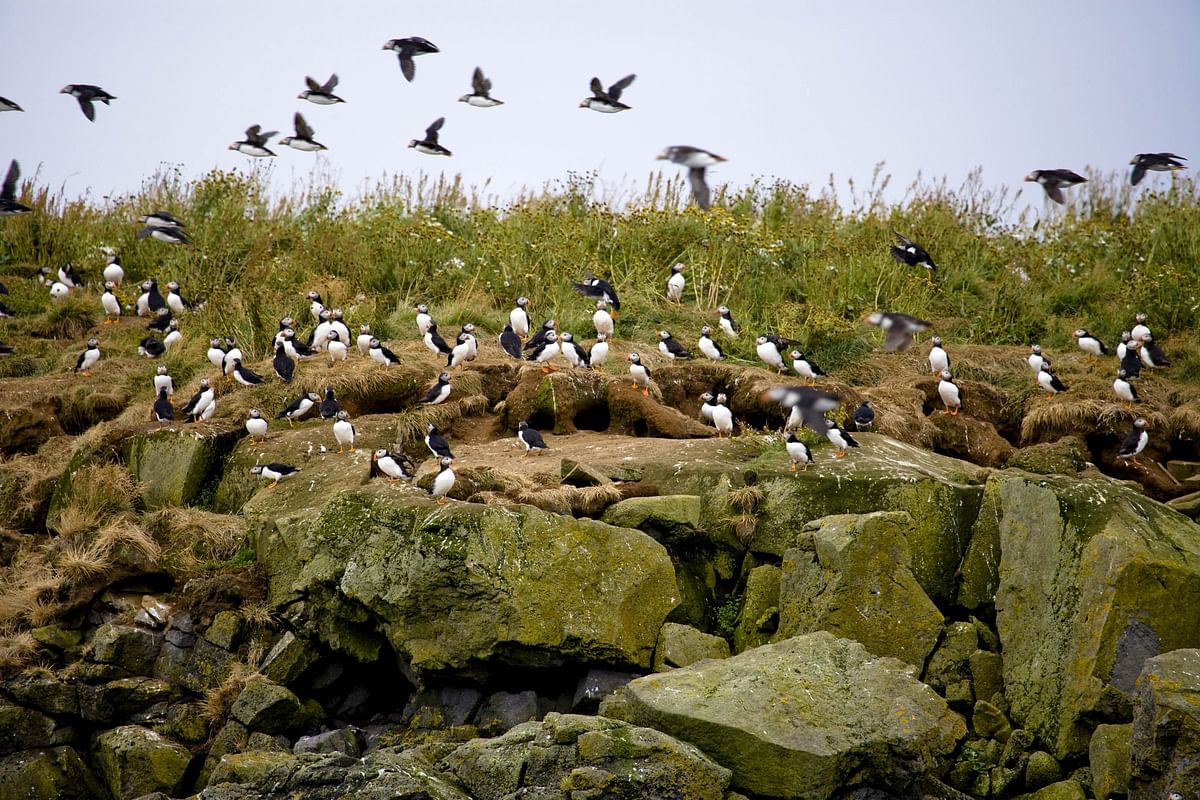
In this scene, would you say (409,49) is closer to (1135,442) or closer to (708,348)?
(708,348)

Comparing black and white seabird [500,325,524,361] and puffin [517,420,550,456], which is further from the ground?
black and white seabird [500,325,524,361]

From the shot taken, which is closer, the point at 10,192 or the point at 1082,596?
the point at 1082,596

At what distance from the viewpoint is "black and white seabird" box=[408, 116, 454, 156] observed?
18.2 m

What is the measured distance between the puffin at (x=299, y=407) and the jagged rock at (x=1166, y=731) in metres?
10.4

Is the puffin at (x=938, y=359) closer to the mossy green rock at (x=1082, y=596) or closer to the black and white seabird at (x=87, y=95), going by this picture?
the mossy green rock at (x=1082, y=596)

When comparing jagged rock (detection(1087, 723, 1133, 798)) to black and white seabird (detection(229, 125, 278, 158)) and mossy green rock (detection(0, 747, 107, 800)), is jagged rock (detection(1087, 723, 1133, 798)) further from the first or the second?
black and white seabird (detection(229, 125, 278, 158))

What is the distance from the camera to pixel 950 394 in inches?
642

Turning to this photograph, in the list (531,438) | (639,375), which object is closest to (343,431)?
(531,438)

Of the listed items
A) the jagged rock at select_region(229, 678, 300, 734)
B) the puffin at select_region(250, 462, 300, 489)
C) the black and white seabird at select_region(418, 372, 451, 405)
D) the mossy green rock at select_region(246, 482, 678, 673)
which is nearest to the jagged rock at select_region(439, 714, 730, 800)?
the mossy green rock at select_region(246, 482, 678, 673)

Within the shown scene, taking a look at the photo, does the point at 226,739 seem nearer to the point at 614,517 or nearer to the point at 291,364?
the point at 614,517

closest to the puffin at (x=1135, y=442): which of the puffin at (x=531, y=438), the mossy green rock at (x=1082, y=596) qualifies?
the mossy green rock at (x=1082, y=596)

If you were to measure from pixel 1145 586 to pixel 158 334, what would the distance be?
1557cm

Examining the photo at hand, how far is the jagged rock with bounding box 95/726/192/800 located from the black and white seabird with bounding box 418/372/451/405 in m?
5.45

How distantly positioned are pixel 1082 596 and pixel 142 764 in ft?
28.2
